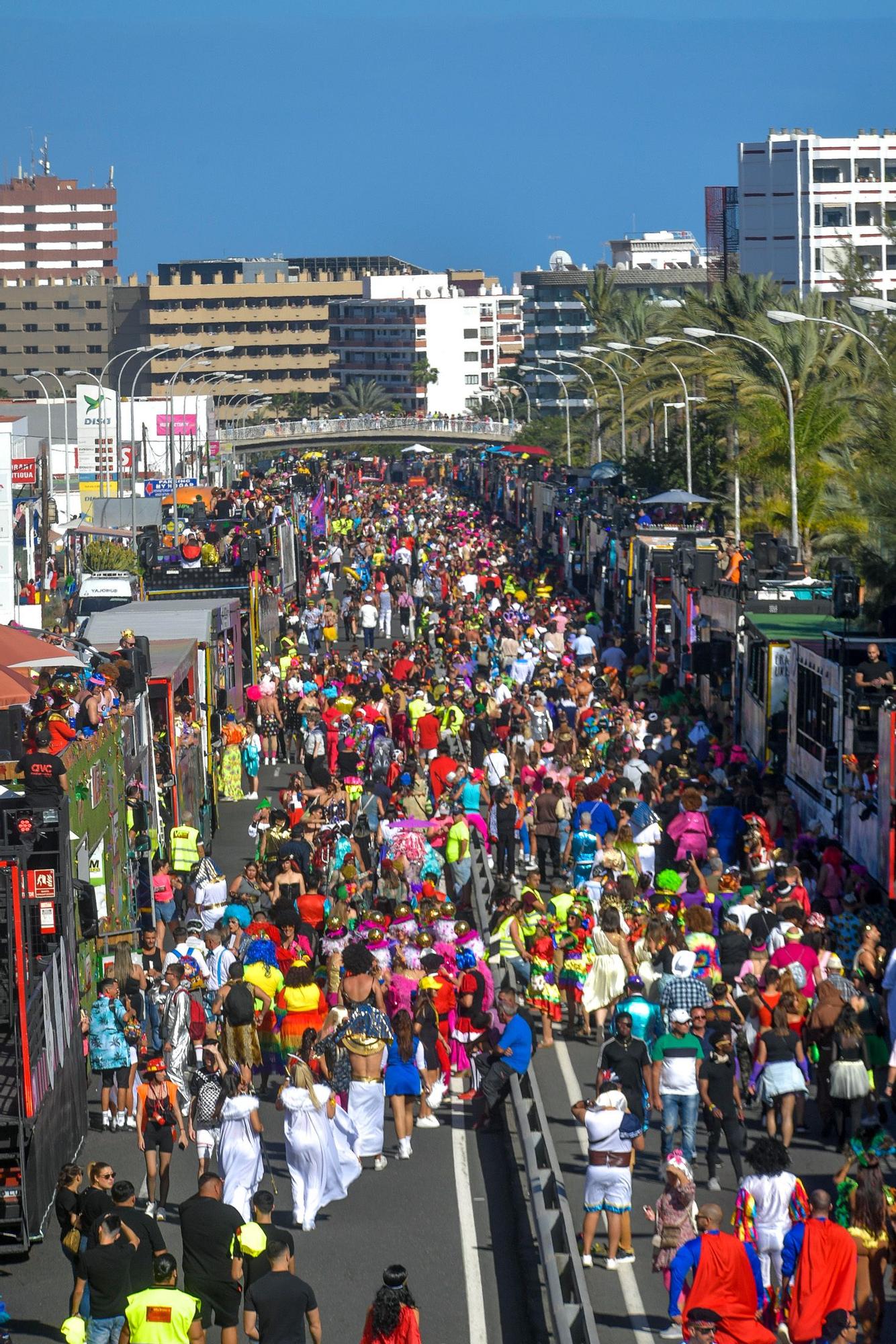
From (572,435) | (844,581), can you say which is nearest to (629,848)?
(844,581)

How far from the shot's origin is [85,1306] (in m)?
10.1

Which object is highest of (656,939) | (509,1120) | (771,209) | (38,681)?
(771,209)

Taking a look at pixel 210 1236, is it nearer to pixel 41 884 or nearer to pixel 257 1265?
pixel 257 1265

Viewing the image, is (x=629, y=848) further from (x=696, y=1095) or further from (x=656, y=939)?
(x=696, y=1095)

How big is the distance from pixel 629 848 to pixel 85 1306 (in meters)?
10.2

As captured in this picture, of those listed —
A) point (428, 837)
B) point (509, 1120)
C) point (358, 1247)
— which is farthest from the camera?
point (428, 837)

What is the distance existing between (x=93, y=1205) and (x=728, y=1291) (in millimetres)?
3231

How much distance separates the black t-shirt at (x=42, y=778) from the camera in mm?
13234

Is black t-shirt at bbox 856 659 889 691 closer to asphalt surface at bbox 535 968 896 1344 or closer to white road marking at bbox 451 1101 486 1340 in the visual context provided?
asphalt surface at bbox 535 968 896 1344

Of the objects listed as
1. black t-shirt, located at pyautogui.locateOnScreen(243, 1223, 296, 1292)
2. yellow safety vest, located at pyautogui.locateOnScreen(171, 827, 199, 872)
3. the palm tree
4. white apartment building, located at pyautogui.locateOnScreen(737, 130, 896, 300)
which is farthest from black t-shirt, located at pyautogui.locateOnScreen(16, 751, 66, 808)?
the palm tree

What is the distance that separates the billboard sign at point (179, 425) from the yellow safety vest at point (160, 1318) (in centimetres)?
8491

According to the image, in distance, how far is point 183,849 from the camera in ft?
69.0

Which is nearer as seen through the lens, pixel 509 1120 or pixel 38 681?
pixel 509 1120

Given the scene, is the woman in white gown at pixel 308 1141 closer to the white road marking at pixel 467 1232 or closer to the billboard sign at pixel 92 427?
the white road marking at pixel 467 1232
